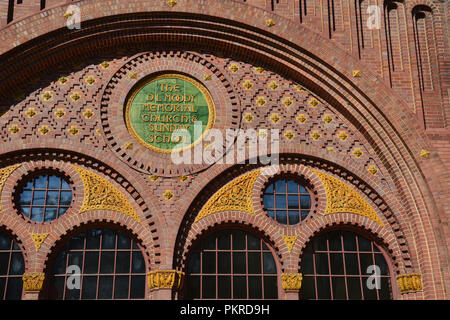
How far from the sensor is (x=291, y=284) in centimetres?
1560

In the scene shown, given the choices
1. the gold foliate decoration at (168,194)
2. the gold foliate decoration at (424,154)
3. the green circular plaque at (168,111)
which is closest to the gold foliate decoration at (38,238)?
the gold foliate decoration at (168,194)

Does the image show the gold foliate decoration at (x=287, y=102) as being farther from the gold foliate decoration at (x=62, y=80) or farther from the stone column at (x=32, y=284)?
the stone column at (x=32, y=284)

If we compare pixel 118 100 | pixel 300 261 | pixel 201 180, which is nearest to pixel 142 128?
pixel 118 100

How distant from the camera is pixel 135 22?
680 inches

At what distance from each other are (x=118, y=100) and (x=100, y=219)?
3.15 m

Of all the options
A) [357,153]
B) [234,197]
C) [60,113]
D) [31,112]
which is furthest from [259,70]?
[31,112]

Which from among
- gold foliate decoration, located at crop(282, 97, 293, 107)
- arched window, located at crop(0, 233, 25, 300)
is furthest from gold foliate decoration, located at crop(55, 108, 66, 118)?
gold foliate decoration, located at crop(282, 97, 293, 107)

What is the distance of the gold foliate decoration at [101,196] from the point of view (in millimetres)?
15938

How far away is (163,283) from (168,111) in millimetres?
4503

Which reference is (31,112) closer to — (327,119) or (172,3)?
(172,3)

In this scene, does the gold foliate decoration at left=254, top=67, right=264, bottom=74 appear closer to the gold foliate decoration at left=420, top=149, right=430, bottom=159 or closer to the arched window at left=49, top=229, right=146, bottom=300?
the gold foliate decoration at left=420, top=149, right=430, bottom=159

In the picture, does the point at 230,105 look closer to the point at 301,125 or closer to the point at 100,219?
the point at 301,125
